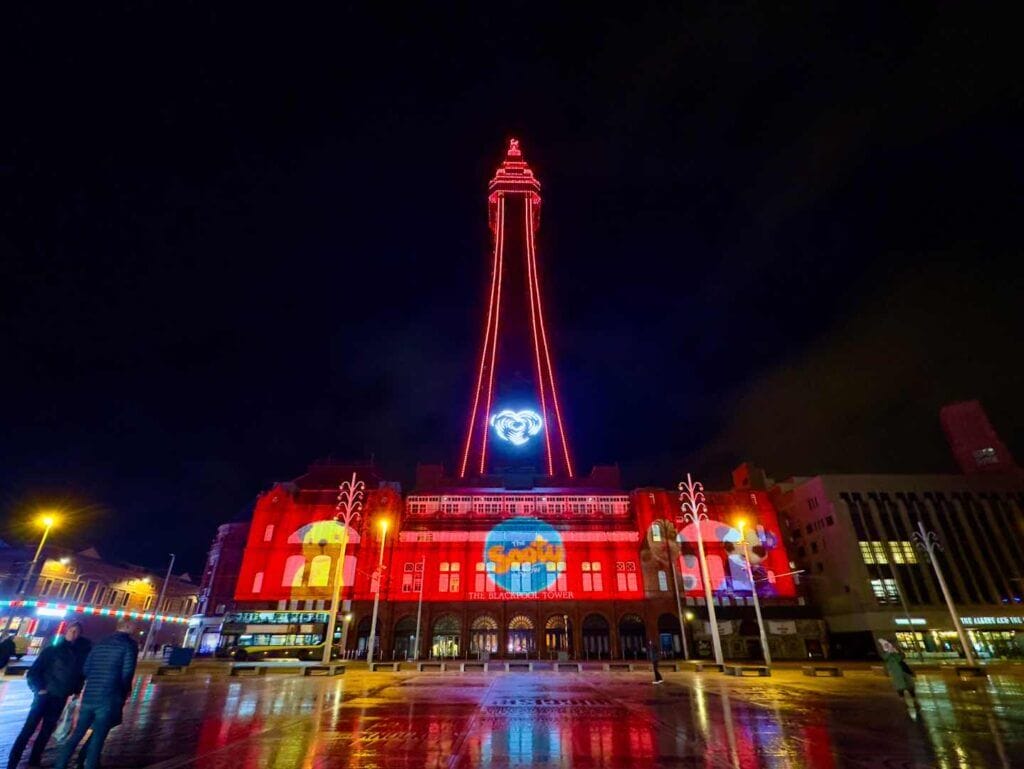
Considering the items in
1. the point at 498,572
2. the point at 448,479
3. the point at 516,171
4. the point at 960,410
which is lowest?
the point at 498,572

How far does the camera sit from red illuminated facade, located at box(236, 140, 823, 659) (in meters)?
56.6

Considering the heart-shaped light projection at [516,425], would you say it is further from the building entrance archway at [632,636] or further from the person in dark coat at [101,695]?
the person in dark coat at [101,695]

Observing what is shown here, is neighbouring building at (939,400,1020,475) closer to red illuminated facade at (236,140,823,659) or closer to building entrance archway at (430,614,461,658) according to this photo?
red illuminated facade at (236,140,823,659)

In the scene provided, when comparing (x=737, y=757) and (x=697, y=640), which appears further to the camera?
(x=697, y=640)

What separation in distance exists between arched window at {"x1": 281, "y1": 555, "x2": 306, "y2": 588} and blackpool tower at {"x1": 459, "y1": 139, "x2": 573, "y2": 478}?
25.0m

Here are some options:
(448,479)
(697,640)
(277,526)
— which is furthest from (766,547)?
(277,526)

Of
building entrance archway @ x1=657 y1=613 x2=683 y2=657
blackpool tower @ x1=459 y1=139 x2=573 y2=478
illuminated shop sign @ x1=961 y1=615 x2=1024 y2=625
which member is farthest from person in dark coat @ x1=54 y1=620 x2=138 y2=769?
illuminated shop sign @ x1=961 y1=615 x2=1024 y2=625

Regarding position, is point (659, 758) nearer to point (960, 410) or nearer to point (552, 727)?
point (552, 727)

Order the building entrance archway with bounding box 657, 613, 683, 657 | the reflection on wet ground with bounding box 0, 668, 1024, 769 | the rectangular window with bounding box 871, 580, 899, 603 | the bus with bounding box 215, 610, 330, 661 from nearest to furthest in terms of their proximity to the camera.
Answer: the reflection on wet ground with bounding box 0, 668, 1024, 769 → the building entrance archway with bounding box 657, 613, 683, 657 → the bus with bounding box 215, 610, 330, 661 → the rectangular window with bounding box 871, 580, 899, 603

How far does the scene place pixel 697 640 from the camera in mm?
56156

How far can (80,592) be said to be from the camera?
228ft

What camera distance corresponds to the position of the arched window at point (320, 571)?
59875 mm

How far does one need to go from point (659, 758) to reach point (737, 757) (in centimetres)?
128

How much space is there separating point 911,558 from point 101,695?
8074 centimetres
